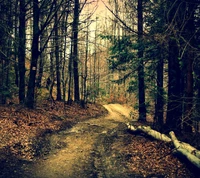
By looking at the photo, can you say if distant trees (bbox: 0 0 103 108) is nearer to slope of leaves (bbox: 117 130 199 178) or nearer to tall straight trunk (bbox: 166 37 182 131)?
tall straight trunk (bbox: 166 37 182 131)

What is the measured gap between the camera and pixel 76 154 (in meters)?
9.05

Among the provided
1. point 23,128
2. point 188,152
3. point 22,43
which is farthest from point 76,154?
point 22,43

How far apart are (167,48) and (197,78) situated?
95.0 inches

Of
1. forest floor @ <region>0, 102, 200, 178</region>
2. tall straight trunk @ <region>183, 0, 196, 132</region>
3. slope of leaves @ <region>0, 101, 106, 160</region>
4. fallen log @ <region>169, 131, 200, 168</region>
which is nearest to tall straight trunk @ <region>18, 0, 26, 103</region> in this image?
slope of leaves @ <region>0, 101, 106, 160</region>

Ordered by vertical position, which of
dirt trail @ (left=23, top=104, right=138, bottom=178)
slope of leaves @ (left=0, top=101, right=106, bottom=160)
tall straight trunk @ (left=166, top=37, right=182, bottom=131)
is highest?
tall straight trunk @ (left=166, top=37, right=182, bottom=131)

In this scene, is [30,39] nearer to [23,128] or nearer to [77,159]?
[23,128]

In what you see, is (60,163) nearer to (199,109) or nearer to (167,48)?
(199,109)

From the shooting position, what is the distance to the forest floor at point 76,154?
714 centimetres

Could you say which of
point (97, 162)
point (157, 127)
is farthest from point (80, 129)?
point (97, 162)

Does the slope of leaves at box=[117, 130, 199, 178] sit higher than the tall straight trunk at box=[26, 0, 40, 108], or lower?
lower

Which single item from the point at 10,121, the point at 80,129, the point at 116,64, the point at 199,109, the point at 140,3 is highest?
the point at 140,3

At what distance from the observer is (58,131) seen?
13.0m

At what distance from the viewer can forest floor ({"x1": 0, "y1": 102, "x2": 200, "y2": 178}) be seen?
7.14 metres

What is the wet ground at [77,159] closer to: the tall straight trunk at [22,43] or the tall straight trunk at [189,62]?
the tall straight trunk at [189,62]
